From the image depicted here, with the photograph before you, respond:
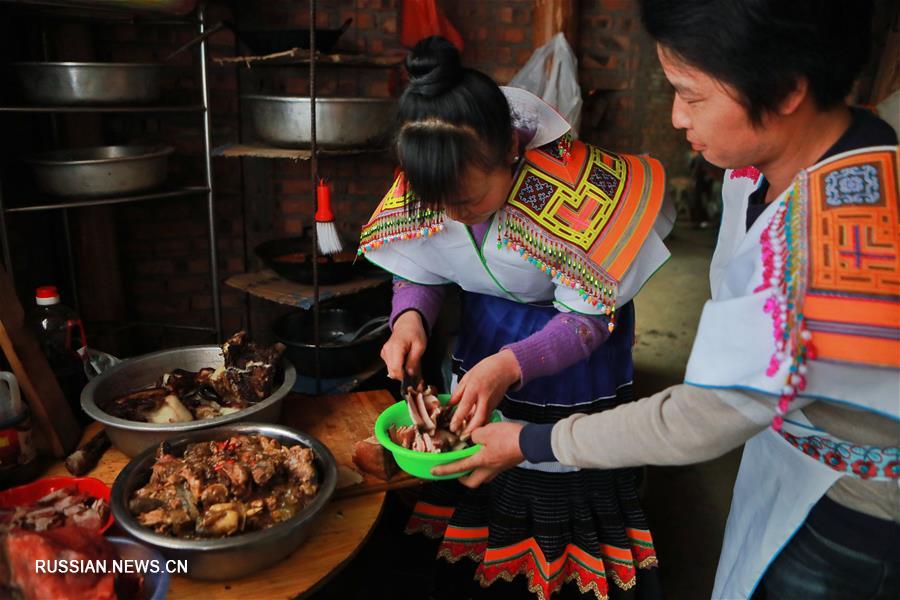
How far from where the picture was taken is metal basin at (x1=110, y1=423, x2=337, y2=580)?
1.19 m

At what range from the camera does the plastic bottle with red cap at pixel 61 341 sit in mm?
1902

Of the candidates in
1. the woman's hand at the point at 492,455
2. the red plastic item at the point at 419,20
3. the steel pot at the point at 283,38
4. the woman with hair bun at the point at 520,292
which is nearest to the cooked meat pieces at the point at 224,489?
the woman's hand at the point at 492,455

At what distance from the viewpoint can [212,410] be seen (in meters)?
1.73

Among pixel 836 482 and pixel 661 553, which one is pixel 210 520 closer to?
pixel 836 482

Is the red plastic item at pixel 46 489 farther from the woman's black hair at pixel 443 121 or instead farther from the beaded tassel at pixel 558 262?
the beaded tassel at pixel 558 262

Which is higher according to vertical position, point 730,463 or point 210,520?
point 210,520

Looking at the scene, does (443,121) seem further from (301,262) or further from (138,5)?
(301,262)

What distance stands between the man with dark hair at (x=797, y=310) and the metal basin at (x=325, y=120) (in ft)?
6.36

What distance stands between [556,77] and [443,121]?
257 centimetres

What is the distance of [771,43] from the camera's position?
99cm

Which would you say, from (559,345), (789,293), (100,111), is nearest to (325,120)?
(100,111)

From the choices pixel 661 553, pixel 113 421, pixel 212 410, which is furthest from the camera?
pixel 661 553

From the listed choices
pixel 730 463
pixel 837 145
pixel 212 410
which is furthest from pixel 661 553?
pixel 837 145

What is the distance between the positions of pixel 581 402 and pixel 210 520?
1.09 meters
